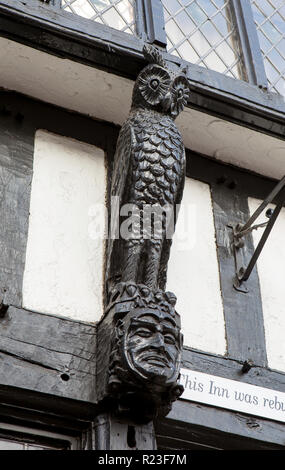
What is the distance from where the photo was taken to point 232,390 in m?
4.48

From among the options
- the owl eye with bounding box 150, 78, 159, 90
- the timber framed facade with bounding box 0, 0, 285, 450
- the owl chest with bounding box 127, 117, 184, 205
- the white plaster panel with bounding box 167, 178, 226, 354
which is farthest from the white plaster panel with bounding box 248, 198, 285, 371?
the owl eye with bounding box 150, 78, 159, 90

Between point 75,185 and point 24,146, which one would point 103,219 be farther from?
point 24,146

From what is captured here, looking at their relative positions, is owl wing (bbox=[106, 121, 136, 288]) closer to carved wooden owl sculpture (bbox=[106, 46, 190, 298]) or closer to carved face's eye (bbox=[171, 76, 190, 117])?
carved wooden owl sculpture (bbox=[106, 46, 190, 298])

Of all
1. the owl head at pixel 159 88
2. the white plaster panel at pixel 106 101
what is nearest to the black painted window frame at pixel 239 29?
the white plaster panel at pixel 106 101

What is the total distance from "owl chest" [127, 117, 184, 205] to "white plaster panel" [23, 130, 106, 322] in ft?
1.45

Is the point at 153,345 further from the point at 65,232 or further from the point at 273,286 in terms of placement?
the point at 273,286

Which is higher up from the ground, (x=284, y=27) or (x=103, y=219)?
(x=284, y=27)

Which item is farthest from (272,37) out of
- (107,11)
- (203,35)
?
(107,11)

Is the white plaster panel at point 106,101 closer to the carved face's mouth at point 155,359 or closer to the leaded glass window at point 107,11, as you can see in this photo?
the leaded glass window at point 107,11

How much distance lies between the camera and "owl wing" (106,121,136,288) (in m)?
4.39
